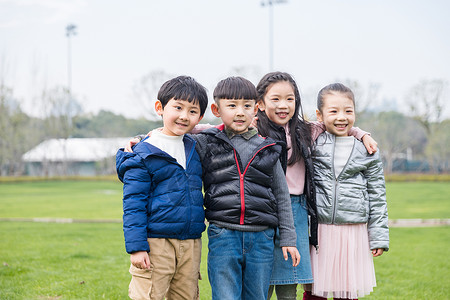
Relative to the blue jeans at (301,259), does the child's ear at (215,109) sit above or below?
above

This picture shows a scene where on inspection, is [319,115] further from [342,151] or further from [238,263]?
[238,263]

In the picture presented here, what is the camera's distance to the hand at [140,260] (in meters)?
2.22

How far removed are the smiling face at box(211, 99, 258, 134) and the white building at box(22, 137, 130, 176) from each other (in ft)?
114

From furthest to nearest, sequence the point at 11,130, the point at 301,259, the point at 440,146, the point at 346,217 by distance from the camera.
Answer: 1. the point at 440,146
2. the point at 11,130
3. the point at 346,217
4. the point at 301,259

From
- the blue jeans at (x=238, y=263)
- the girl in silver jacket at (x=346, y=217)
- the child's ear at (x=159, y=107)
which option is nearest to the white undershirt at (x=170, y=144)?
the child's ear at (x=159, y=107)

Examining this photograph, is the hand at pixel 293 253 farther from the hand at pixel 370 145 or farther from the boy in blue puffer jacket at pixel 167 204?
the hand at pixel 370 145

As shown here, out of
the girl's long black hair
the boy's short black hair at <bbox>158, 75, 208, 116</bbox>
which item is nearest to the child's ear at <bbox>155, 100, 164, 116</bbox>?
the boy's short black hair at <bbox>158, 75, 208, 116</bbox>

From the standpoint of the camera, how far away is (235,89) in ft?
8.00

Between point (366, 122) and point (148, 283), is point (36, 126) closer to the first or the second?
point (366, 122)

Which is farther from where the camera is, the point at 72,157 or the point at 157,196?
the point at 72,157

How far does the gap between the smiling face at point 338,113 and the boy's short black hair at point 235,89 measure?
61 centimetres

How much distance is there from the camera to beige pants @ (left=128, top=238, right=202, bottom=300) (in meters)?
2.29

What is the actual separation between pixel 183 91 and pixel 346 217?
1213 millimetres

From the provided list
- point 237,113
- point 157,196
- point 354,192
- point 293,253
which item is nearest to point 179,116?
point 237,113
